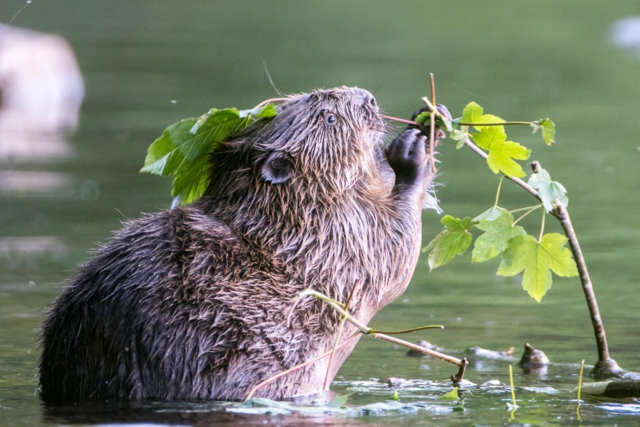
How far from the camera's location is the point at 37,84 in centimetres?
1451

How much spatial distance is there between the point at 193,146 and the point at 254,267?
2.36 ft

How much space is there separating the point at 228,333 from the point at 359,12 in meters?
20.4

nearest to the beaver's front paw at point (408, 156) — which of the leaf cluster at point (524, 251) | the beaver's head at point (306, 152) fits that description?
the beaver's head at point (306, 152)

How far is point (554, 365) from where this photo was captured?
5.34 m

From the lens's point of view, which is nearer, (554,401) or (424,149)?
(554,401)

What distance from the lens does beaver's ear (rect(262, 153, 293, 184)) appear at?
4.94m

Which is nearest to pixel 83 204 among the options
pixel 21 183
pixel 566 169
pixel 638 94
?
pixel 21 183

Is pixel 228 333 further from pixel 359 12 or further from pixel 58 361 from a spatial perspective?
pixel 359 12

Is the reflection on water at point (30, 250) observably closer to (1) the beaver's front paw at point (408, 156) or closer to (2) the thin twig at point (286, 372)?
(1) the beaver's front paw at point (408, 156)

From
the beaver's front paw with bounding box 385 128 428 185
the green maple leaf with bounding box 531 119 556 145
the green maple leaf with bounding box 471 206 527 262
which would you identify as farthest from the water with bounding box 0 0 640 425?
the green maple leaf with bounding box 531 119 556 145

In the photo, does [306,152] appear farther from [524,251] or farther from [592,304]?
[592,304]

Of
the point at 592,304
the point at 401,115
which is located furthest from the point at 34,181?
the point at 592,304

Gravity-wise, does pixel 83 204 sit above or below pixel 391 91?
below

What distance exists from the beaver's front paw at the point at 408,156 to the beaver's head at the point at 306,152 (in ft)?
0.36
